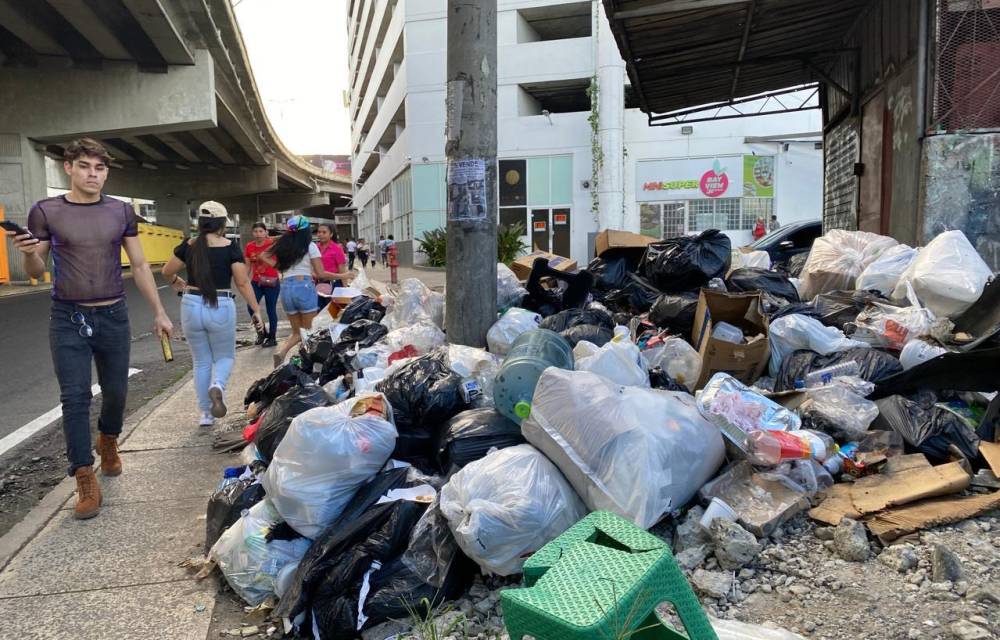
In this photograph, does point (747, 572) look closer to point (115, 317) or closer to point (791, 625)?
point (791, 625)

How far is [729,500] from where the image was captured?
261cm

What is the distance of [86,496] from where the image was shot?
3.32 meters

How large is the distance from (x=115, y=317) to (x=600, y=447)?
2.66 m

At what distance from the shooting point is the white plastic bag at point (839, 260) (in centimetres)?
502

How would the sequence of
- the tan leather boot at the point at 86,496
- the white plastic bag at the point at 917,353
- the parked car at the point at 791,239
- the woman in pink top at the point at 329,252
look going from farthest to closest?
the parked car at the point at 791,239 → the woman in pink top at the point at 329,252 → the white plastic bag at the point at 917,353 → the tan leather boot at the point at 86,496

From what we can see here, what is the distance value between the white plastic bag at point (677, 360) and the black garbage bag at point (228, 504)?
7.18 feet

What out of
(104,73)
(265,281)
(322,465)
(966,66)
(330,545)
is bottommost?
(330,545)

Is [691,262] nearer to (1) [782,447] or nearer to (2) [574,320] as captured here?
(2) [574,320]

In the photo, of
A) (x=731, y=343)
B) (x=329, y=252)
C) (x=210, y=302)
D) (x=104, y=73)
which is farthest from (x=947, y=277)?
(x=104, y=73)

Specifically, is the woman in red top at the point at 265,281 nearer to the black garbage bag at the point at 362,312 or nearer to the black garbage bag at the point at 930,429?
the black garbage bag at the point at 362,312

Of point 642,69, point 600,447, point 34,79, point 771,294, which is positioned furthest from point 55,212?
point 34,79

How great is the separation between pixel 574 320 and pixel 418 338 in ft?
3.47

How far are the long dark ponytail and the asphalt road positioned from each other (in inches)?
74.8

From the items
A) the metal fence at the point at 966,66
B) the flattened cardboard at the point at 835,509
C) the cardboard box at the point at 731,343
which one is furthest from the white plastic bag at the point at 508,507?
the metal fence at the point at 966,66
